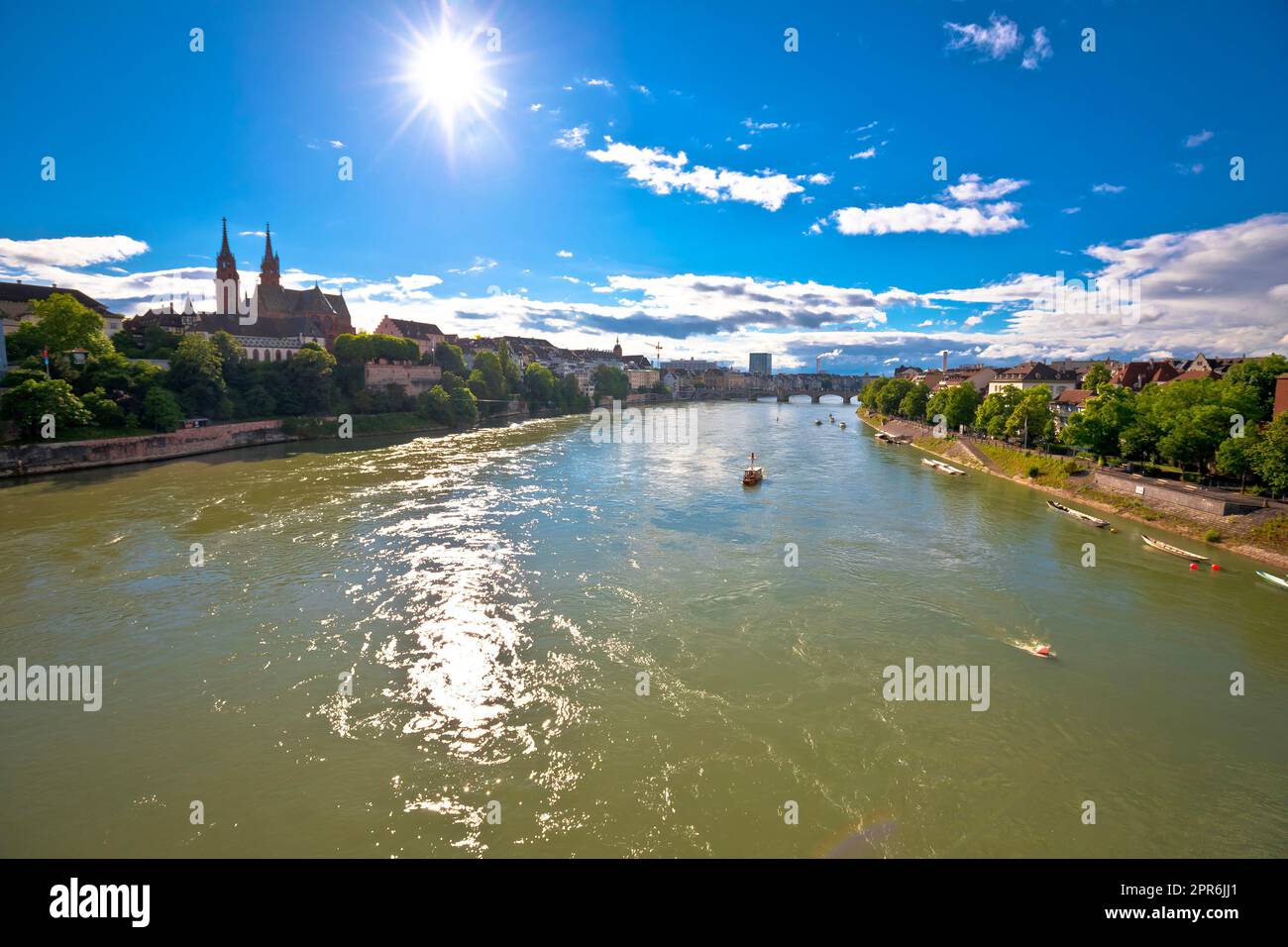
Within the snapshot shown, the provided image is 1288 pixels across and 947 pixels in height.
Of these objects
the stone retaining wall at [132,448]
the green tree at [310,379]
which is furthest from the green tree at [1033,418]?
the stone retaining wall at [132,448]

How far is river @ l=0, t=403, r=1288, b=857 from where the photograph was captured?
7383mm

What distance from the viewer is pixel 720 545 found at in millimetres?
19031

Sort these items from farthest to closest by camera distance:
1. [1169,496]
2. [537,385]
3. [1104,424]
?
[537,385] < [1104,424] < [1169,496]

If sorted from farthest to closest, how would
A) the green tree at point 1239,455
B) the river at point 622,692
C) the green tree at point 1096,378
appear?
the green tree at point 1096,378 → the green tree at point 1239,455 → the river at point 622,692

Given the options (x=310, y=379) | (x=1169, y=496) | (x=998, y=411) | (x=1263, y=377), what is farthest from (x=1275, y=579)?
(x=310, y=379)

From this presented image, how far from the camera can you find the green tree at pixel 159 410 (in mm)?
33781

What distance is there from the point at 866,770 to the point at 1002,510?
2162cm

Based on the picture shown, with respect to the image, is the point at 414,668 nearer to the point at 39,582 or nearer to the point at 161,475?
the point at 39,582

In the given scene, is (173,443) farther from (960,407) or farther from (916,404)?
(916,404)

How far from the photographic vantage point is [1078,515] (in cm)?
2358

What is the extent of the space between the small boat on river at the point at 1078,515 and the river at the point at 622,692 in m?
2.66

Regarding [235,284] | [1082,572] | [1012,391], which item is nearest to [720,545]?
[1082,572]

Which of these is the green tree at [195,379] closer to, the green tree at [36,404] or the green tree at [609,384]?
the green tree at [36,404]

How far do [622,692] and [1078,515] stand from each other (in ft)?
73.3
